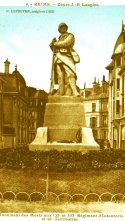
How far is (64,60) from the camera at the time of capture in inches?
582

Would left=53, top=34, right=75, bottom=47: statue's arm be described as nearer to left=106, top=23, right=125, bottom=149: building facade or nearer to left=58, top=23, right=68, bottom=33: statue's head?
left=58, top=23, right=68, bottom=33: statue's head

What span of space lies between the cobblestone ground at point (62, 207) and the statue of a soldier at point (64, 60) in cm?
660

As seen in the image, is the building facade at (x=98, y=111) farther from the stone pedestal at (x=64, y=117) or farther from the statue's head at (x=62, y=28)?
the statue's head at (x=62, y=28)

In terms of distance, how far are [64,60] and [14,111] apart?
4.11 m

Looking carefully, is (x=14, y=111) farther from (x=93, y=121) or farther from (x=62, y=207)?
(x=62, y=207)

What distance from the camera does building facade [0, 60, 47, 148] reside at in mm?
16750

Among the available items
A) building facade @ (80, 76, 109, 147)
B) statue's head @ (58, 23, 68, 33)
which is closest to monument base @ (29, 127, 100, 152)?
statue's head @ (58, 23, 68, 33)

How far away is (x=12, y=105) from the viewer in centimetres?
1716

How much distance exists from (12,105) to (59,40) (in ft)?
14.6

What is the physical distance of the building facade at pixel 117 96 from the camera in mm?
18062

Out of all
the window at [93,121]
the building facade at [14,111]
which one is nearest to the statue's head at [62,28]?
the building facade at [14,111]

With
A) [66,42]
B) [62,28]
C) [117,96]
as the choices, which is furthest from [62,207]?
[117,96]

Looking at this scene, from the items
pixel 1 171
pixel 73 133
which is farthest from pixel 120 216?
pixel 73 133

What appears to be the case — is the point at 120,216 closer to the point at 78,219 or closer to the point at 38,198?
the point at 78,219
